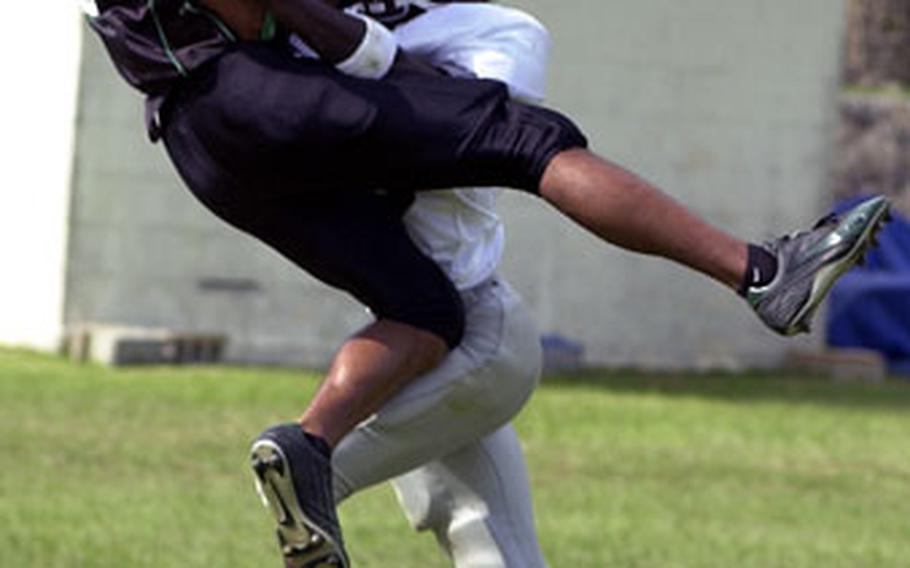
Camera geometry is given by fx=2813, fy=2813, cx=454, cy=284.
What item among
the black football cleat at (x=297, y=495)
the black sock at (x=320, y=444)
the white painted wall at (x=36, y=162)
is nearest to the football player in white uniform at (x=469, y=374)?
the black sock at (x=320, y=444)

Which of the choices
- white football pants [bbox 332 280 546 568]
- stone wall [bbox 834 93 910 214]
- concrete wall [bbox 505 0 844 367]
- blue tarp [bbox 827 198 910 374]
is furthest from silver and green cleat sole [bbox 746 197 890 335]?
stone wall [bbox 834 93 910 214]

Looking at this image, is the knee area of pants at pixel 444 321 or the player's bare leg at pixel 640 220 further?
the knee area of pants at pixel 444 321

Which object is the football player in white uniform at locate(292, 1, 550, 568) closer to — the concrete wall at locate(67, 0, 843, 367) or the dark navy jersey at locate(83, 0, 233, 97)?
the dark navy jersey at locate(83, 0, 233, 97)

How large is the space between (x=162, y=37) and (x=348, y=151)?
0.46 meters

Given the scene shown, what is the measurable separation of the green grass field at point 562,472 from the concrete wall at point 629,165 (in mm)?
714

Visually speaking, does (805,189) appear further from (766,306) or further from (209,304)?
(766,306)

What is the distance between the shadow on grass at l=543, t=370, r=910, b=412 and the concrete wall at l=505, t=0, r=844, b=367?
41 cm

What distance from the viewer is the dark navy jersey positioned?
5.72m

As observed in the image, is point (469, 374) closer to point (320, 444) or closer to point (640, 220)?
point (320, 444)

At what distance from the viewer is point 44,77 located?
57.5 ft

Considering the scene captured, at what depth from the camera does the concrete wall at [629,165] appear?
17.4 metres

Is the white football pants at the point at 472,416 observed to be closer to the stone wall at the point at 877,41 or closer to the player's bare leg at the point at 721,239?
the player's bare leg at the point at 721,239

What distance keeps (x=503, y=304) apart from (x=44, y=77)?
11641mm

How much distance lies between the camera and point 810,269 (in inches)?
215
